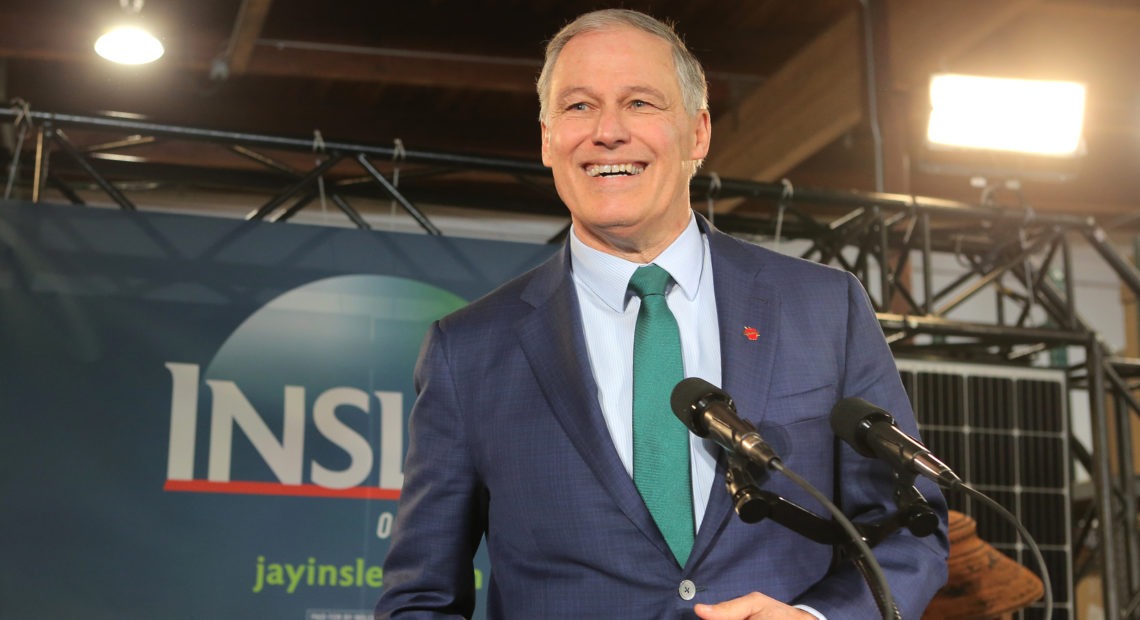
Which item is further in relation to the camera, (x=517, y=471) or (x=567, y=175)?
(x=567, y=175)

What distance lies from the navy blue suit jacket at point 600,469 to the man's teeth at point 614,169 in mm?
159

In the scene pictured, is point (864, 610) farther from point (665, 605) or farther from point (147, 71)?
point (147, 71)

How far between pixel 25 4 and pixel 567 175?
5450 mm

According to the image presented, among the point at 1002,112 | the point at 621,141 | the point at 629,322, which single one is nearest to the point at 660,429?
the point at 629,322

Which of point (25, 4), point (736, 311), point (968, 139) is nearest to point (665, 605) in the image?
point (736, 311)

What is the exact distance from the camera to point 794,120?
687cm

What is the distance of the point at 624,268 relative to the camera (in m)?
1.95

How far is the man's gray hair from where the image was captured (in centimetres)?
202

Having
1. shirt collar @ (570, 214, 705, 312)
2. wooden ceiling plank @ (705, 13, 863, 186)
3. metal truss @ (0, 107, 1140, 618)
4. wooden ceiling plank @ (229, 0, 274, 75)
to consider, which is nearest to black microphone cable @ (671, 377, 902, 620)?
shirt collar @ (570, 214, 705, 312)

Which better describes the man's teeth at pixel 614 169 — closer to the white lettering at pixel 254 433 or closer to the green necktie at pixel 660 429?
the green necktie at pixel 660 429

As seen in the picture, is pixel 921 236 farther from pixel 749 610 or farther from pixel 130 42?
pixel 749 610

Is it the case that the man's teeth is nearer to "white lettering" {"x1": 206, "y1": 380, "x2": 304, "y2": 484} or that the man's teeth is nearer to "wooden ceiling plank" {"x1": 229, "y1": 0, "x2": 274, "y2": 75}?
"white lettering" {"x1": 206, "y1": 380, "x2": 304, "y2": 484}

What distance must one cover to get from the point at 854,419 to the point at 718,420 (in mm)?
189

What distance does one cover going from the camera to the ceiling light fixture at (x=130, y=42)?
535 centimetres
